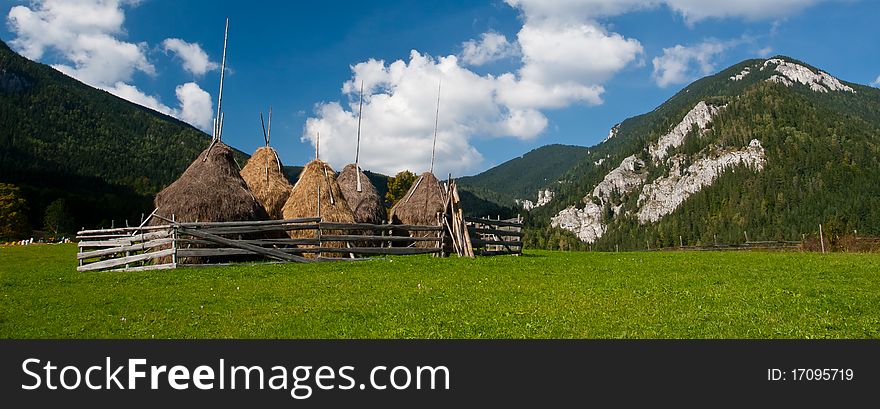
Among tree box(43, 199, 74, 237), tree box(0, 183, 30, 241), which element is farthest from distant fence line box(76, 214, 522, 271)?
tree box(43, 199, 74, 237)

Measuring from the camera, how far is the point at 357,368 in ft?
21.5

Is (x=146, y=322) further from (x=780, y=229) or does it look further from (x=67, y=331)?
(x=780, y=229)

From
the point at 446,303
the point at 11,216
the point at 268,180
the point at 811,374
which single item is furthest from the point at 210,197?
the point at 11,216

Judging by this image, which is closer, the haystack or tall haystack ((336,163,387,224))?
tall haystack ((336,163,387,224))

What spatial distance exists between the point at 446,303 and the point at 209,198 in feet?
60.1

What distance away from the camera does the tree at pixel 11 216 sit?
83875 millimetres

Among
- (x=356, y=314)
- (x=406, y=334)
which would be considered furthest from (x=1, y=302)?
(x=406, y=334)

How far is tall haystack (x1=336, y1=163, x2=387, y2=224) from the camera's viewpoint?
120ft

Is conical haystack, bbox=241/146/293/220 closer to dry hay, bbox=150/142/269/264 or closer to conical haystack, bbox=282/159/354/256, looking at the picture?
conical haystack, bbox=282/159/354/256

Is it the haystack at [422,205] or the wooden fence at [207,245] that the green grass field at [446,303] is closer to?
the wooden fence at [207,245]

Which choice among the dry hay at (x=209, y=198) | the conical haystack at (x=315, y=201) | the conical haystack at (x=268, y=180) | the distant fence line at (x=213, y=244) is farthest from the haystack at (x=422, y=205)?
the dry hay at (x=209, y=198)

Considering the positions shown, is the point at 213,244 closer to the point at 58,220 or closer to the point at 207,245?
the point at 207,245

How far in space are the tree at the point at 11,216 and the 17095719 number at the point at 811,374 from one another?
340ft

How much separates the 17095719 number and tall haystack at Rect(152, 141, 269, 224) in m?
Result: 23.6
